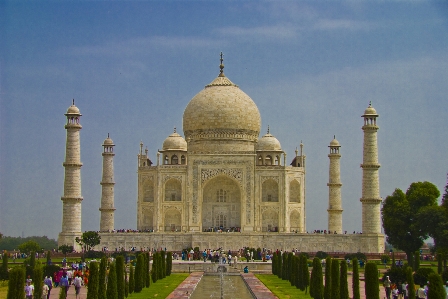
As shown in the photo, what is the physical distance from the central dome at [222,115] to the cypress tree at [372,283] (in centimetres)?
2273

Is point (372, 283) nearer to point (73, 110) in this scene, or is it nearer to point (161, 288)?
point (161, 288)

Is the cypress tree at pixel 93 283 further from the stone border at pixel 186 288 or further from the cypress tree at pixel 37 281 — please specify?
the stone border at pixel 186 288

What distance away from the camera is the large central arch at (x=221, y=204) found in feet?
122

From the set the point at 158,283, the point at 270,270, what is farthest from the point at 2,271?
the point at 270,270

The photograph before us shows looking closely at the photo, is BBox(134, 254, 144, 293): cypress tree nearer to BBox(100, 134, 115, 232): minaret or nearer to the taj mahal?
the taj mahal

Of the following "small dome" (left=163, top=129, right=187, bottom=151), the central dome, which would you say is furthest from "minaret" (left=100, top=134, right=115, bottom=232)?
the central dome

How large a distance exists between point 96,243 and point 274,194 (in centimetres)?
863

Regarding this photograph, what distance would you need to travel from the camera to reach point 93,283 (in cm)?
1545

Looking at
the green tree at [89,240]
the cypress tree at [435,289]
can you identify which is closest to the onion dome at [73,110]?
the green tree at [89,240]

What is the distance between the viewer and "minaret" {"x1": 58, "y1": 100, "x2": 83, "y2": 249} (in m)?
34.1

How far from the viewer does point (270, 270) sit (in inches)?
1084

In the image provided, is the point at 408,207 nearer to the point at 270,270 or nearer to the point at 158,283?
the point at 270,270

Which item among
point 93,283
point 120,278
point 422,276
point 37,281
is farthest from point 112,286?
point 422,276

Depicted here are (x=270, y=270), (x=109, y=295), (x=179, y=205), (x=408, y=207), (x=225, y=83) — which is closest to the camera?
(x=109, y=295)
